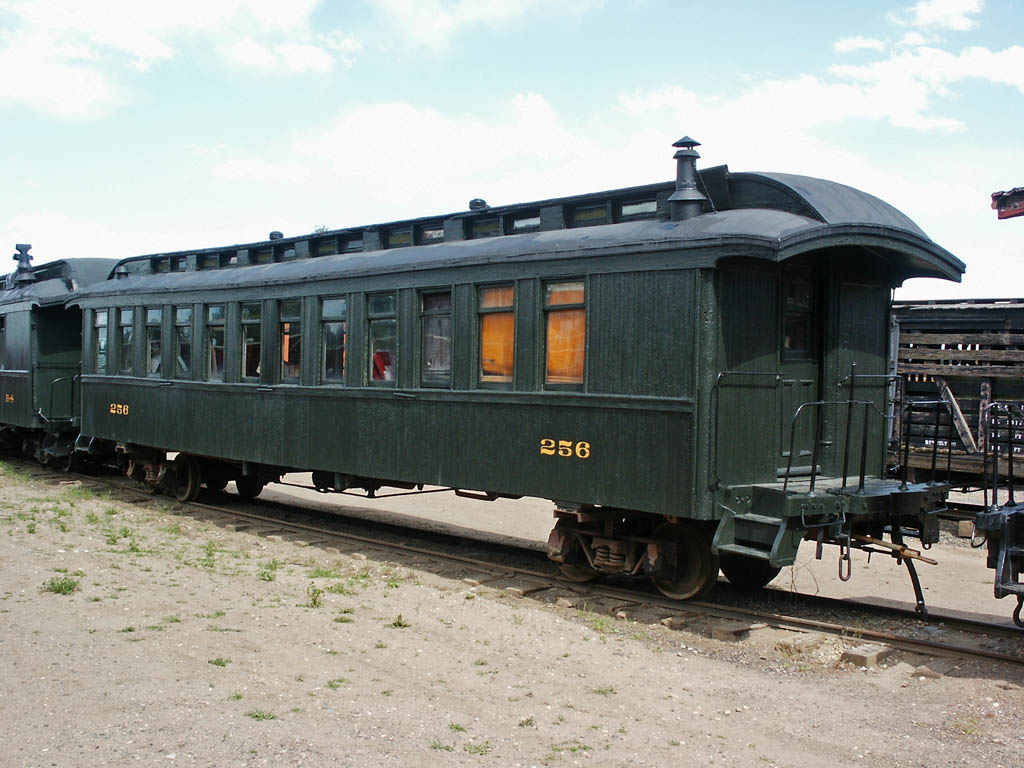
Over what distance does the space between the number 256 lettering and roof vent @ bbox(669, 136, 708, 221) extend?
214cm

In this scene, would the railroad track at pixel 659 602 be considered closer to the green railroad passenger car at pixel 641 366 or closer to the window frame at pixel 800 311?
the green railroad passenger car at pixel 641 366

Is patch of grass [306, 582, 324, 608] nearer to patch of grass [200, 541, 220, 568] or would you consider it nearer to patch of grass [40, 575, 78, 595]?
patch of grass [200, 541, 220, 568]

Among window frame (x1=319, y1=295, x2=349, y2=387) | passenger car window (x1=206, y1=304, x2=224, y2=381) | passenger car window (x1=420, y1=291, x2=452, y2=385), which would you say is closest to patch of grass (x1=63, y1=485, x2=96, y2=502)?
passenger car window (x1=206, y1=304, x2=224, y2=381)

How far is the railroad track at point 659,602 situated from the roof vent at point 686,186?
11.1 ft

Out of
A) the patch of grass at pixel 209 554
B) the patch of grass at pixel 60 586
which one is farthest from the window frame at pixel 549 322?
the patch of grass at pixel 60 586

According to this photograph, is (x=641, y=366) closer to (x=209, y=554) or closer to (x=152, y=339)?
(x=209, y=554)

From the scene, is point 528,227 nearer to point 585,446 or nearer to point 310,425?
point 585,446

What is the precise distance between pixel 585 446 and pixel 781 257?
92.8 inches

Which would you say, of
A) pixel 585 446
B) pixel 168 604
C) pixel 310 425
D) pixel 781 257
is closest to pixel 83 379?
pixel 310 425

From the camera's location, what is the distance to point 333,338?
11.4m

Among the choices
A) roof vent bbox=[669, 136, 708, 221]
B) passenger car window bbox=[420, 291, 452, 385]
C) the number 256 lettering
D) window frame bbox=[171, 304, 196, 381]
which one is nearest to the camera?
roof vent bbox=[669, 136, 708, 221]

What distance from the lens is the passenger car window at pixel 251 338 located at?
1242 centimetres

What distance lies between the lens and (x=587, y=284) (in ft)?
28.2

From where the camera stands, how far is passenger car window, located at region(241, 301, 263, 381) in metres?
12.4
